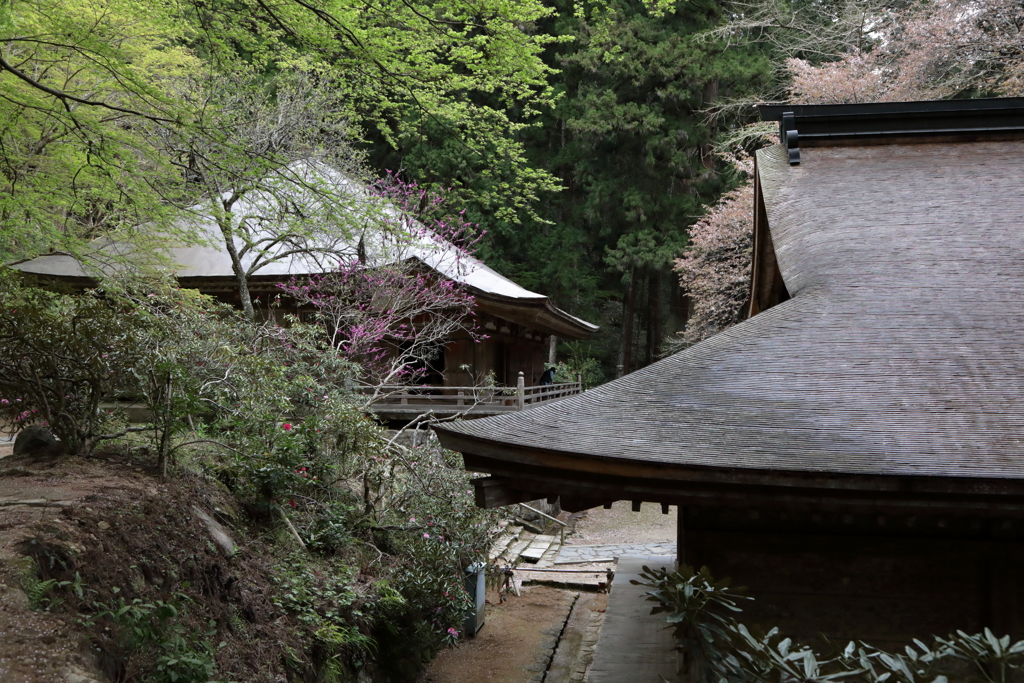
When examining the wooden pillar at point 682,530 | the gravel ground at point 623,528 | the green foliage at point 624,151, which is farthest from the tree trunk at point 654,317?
the wooden pillar at point 682,530

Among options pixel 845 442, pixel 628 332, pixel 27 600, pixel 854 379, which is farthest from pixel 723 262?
pixel 27 600

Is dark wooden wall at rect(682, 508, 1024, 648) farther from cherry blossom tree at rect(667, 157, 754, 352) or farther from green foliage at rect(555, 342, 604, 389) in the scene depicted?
green foliage at rect(555, 342, 604, 389)

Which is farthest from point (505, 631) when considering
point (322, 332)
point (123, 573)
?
point (123, 573)

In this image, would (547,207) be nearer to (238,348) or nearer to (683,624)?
(238,348)

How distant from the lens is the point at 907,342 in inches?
150

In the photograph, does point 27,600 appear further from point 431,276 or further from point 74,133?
point 431,276

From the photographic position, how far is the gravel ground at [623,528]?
14.1 metres

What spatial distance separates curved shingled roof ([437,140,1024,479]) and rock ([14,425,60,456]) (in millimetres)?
4534

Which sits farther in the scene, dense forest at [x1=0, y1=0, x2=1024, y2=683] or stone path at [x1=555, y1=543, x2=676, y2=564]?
stone path at [x1=555, y1=543, x2=676, y2=564]

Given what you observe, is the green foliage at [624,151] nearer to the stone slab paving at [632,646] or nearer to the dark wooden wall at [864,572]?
the stone slab paving at [632,646]

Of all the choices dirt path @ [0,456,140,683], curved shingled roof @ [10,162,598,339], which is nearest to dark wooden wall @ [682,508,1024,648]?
dirt path @ [0,456,140,683]

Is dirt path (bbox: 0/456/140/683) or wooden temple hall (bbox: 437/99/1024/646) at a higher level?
wooden temple hall (bbox: 437/99/1024/646)

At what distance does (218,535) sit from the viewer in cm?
593

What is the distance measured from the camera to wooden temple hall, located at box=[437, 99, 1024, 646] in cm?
314
